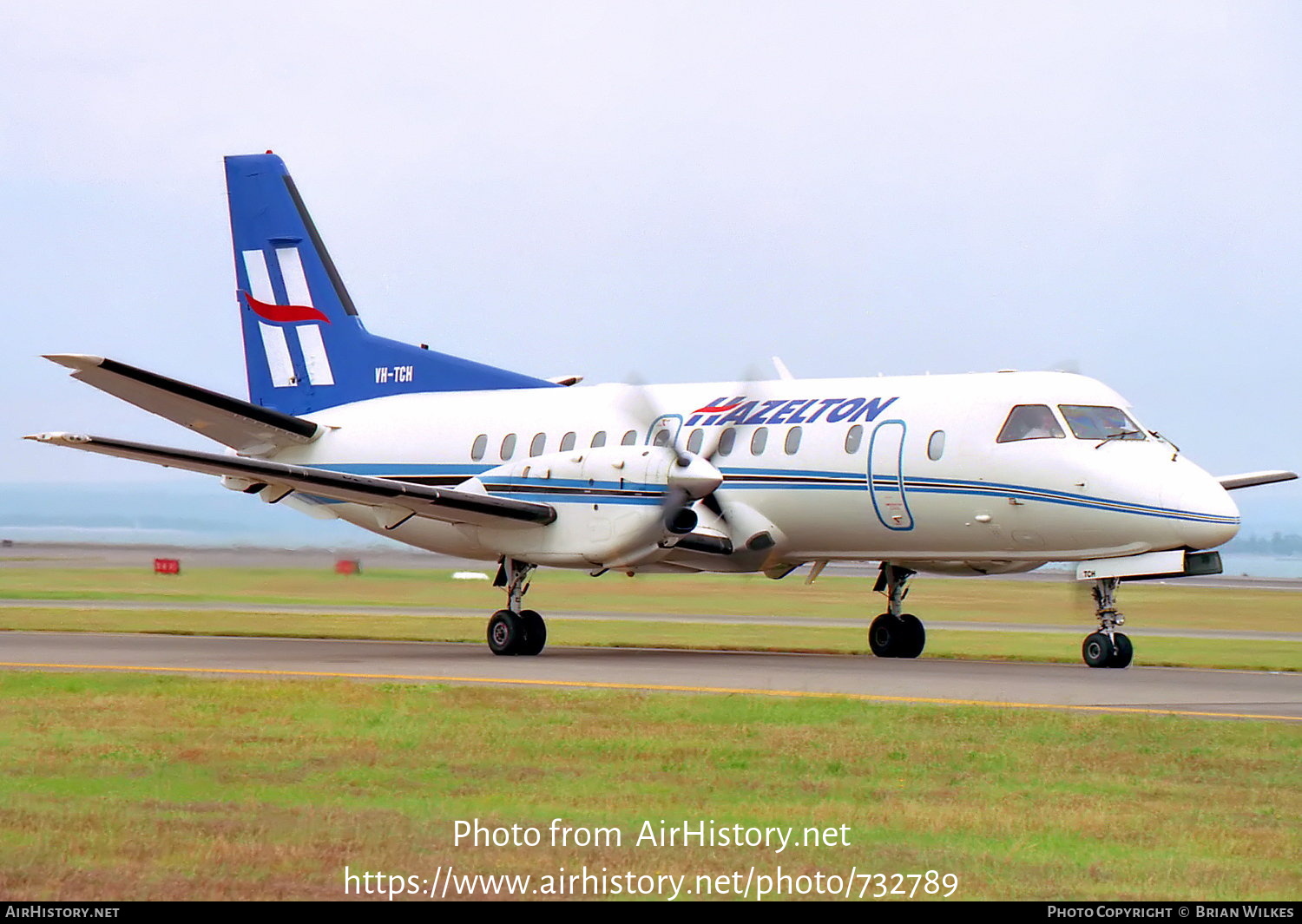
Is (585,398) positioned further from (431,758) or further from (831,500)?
(431,758)

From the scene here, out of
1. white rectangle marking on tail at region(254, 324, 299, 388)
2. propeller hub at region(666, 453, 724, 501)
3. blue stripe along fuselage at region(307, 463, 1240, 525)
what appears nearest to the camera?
blue stripe along fuselage at region(307, 463, 1240, 525)

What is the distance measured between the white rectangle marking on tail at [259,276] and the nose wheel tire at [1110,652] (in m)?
15.6

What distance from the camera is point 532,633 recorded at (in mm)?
22078

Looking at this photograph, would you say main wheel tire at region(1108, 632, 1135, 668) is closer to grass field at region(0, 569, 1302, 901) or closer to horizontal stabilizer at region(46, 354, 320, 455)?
grass field at region(0, 569, 1302, 901)

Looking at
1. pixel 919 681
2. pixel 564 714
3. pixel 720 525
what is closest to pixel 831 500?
pixel 720 525

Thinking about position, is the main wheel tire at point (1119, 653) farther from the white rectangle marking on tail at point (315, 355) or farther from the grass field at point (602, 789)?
the white rectangle marking on tail at point (315, 355)

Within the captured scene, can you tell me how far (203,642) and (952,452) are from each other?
1120 centimetres

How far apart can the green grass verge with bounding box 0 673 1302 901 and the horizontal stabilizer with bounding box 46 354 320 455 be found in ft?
19.7

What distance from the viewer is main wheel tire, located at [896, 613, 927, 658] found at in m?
23.3

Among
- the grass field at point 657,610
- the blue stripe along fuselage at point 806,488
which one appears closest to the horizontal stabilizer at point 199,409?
the grass field at point 657,610

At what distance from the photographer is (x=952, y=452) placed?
20.8m

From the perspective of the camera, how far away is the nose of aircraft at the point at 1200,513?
18953mm

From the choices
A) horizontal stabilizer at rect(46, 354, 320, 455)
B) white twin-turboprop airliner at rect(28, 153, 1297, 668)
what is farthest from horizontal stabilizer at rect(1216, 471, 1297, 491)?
horizontal stabilizer at rect(46, 354, 320, 455)

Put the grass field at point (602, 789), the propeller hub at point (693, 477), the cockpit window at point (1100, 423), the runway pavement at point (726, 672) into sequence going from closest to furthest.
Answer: the grass field at point (602, 789) → the runway pavement at point (726, 672) → the cockpit window at point (1100, 423) → the propeller hub at point (693, 477)
